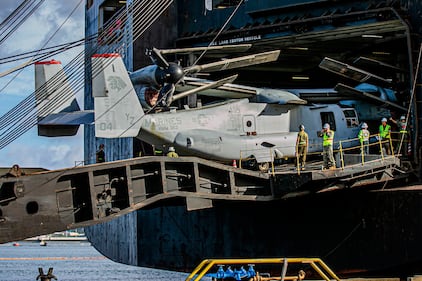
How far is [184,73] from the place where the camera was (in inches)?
1131

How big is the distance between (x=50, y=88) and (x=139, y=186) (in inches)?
325

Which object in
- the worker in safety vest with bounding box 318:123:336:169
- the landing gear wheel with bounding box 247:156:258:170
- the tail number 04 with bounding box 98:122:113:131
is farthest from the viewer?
the landing gear wheel with bounding box 247:156:258:170

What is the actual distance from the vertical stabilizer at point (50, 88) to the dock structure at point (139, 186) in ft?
24.5

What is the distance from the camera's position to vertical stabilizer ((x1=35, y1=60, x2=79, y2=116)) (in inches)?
1213

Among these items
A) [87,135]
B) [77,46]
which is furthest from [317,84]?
[77,46]

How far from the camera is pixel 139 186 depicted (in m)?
24.9

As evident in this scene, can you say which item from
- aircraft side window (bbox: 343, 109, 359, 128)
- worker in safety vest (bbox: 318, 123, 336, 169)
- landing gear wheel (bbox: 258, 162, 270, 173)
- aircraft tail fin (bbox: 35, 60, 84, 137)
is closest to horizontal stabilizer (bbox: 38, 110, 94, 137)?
aircraft tail fin (bbox: 35, 60, 84, 137)

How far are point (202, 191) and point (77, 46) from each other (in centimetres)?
763

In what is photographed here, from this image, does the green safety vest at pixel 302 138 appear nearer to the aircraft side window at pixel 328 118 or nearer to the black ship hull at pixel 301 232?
the black ship hull at pixel 301 232

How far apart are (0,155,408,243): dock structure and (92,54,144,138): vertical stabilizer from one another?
3214mm

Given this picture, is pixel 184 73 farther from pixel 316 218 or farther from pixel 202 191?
pixel 316 218

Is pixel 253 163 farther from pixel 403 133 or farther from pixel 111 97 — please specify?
pixel 111 97

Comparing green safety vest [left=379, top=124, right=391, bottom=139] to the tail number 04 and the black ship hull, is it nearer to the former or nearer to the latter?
the black ship hull

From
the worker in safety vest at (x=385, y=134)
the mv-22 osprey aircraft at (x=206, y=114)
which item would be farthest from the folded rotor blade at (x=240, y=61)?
the worker in safety vest at (x=385, y=134)
